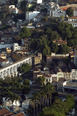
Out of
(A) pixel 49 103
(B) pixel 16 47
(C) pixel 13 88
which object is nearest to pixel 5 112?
(A) pixel 49 103

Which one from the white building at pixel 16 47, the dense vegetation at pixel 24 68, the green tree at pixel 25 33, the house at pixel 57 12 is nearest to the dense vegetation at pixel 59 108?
the dense vegetation at pixel 24 68


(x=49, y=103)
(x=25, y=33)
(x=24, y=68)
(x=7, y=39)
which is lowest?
(x=49, y=103)

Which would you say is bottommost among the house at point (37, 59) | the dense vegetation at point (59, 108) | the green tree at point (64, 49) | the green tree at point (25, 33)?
the dense vegetation at point (59, 108)

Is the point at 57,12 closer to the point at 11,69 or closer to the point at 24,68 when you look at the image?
the point at 24,68

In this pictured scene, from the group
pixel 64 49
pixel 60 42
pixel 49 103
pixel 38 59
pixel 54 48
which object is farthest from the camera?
pixel 60 42

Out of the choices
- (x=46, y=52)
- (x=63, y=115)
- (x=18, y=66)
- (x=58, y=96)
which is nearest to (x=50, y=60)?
(x=46, y=52)

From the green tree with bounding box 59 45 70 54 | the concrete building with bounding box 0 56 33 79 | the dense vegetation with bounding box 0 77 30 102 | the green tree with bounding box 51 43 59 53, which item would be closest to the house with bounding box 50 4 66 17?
the green tree with bounding box 51 43 59 53

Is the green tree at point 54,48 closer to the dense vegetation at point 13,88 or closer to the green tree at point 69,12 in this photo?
Result: the dense vegetation at point 13,88

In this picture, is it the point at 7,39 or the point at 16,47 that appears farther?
the point at 7,39

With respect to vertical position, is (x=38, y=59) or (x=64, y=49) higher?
(x=64, y=49)
